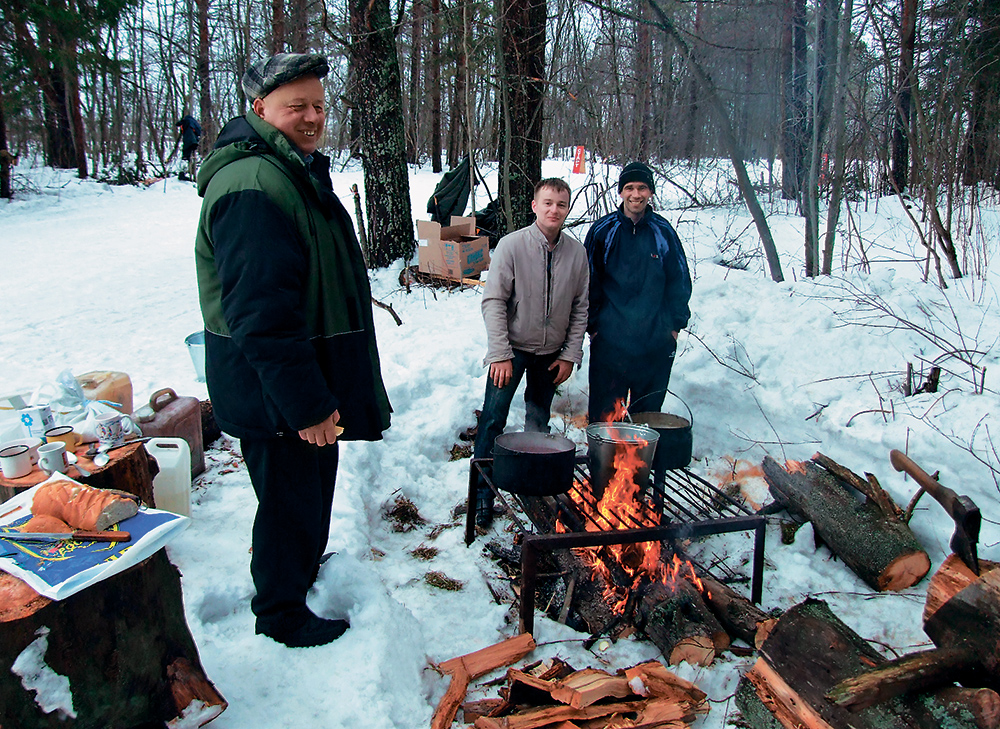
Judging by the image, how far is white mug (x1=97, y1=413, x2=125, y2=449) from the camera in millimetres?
3328

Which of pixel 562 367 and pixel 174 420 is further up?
pixel 562 367

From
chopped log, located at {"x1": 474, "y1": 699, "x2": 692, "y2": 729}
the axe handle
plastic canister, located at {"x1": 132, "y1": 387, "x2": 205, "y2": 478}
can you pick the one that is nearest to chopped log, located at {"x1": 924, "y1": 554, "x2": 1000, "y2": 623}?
the axe handle

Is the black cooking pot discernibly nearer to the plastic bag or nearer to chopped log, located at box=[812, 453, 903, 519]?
chopped log, located at box=[812, 453, 903, 519]

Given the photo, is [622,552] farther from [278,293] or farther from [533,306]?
[278,293]

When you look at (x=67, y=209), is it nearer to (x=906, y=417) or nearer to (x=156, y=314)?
(x=156, y=314)

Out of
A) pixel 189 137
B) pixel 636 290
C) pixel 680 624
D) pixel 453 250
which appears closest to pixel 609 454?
pixel 680 624

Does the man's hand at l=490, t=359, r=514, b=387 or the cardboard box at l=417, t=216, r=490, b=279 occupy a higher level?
the cardboard box at l=417, t=216, r=490, b=279

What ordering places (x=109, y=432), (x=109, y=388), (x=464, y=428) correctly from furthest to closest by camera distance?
(x=464, y=428) → (x=109, y=388) → (x=109, y=432)

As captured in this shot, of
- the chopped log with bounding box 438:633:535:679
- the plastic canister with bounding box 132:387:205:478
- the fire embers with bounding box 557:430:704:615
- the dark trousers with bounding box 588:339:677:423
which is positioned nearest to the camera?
the chopped log with bounding box 438:633:535:679

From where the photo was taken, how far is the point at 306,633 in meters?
2.76

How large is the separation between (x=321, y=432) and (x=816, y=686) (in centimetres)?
204

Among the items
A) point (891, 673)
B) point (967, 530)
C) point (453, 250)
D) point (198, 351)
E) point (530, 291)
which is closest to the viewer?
point (891, 673)

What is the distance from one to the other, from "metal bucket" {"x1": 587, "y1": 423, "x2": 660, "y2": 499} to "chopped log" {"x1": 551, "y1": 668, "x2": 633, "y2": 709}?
1.05m

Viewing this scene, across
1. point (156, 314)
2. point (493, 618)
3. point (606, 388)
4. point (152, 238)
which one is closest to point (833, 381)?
point (606, 388)
